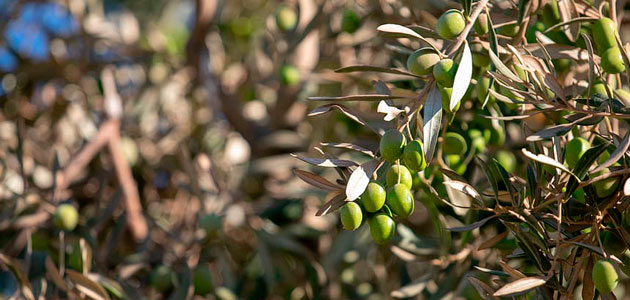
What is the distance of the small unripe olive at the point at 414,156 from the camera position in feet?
2.42

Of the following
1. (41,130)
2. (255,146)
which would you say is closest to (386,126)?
(255,146)

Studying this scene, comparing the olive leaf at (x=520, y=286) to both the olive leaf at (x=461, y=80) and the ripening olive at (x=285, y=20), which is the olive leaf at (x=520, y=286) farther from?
the ripening olive at (x=285, y=20)

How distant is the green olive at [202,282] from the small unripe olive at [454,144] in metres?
0.59

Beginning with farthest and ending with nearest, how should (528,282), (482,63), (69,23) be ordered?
(69,23), (482,63), (528,282)

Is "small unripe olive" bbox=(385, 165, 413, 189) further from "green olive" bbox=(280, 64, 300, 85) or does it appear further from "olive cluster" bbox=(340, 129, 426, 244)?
"green olive" bbox=(280, 64, 300, 85)

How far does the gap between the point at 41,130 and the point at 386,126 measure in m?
1.23

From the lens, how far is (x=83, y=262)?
1158 mm

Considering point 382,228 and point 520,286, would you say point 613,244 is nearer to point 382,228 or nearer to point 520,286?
point 520,286

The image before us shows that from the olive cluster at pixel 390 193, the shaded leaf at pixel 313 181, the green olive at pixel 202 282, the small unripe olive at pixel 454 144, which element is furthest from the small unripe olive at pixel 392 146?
the green olive at pixel 202 282

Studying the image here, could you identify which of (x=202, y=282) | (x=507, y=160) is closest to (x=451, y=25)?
(x=507, y=160)

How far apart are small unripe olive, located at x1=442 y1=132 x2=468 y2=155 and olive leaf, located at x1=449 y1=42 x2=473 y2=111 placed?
199 mm

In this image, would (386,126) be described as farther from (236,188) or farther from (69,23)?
(69,23)

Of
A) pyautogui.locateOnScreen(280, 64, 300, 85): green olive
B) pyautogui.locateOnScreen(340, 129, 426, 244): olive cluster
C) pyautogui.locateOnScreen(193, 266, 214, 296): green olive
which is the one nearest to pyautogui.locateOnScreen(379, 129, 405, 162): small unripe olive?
pyautogui.locateOnScreen(340, 129, 426, 244): olive cluster

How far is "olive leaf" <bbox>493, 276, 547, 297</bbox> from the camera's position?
728mm
